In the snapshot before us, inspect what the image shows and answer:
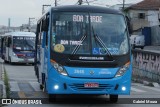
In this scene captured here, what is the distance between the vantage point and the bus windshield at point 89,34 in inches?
486

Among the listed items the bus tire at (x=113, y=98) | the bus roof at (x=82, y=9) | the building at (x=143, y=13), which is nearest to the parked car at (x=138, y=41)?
the building at (x=143, y=13)

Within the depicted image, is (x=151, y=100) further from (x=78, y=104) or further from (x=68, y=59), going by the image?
(x=68, y=59)

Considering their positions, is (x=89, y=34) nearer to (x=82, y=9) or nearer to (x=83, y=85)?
(x=82, y=9)

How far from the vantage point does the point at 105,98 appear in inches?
570

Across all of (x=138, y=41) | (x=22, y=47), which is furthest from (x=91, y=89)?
(x=138, y=41)

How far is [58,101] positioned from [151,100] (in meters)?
3.07

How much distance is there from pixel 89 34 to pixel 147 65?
45.7 feet

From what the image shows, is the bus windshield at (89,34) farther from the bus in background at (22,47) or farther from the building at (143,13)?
the building at (143,13)

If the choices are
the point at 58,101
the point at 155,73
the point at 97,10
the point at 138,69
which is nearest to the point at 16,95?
the point at 58,101

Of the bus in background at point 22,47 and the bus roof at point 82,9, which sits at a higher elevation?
the bus roof at point 82,9

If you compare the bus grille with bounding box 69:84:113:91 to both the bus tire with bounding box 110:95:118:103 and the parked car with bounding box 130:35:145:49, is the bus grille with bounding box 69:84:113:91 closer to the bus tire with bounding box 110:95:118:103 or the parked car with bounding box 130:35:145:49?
the bus tire with bounding box 110:95:118:103

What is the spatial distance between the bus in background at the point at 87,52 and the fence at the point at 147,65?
1140 cm

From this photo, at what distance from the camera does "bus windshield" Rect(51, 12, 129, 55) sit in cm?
1234

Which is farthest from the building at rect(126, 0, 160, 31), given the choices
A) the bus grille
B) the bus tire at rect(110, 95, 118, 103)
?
the bus grille
